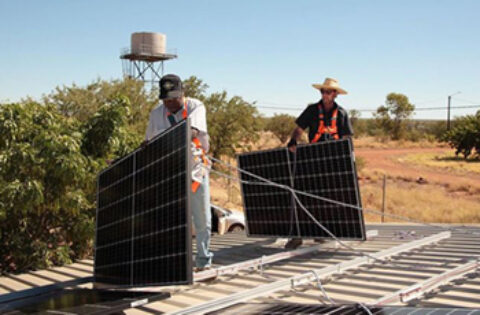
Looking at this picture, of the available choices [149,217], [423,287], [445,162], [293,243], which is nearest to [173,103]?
[149,217]

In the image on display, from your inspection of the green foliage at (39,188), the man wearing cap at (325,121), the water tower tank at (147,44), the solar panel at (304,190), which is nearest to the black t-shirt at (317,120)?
the man wearing cap at (325,121)

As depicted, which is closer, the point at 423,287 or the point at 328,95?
the point at 423,287

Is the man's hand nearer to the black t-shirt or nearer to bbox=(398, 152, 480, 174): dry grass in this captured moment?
the black t-shirt

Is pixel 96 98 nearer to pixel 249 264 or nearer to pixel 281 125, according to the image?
pixel 249 264

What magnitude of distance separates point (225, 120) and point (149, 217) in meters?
21.2

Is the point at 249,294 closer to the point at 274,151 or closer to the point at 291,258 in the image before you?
the point at 291,258

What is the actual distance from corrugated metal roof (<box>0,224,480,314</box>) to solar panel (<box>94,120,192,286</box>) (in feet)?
1.73

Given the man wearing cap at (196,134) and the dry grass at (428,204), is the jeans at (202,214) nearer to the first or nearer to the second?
the man wearing cap at (196,134)

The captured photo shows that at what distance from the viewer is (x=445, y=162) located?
49875 millimetres

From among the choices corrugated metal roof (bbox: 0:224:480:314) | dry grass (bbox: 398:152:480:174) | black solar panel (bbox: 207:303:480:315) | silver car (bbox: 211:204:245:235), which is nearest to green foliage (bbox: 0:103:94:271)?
corrugated metal roof (bbox: 0:224:480:314)

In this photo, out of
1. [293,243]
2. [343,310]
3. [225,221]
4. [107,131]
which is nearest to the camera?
[343,310]

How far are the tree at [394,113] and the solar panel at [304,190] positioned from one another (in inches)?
3015

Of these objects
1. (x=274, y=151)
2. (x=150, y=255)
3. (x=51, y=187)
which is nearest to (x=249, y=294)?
(x=150, y=255)

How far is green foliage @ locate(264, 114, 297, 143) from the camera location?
216ft
